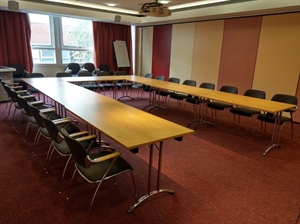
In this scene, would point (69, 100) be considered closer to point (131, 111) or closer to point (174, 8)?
point (131, 111)

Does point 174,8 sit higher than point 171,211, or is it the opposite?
point 174,8

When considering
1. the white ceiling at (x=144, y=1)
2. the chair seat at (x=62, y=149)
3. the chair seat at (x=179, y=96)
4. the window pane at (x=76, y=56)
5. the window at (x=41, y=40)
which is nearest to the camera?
the chair seat at (x=62, y=149)

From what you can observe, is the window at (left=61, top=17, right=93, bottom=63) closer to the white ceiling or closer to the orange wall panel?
the white ceiling

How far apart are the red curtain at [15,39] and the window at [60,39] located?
0.44 metres

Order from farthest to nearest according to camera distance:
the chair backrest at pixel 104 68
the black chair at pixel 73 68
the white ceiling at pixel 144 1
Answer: the chair backrest at pixel 104 68, the black chair at pixel 73 68, the white ceiling at pixel 144 1

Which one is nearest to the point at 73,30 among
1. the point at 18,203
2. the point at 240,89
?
the point at 240,89

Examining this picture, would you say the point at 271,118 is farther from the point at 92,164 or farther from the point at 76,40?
the point at 76,40

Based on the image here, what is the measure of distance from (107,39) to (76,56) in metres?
1.27

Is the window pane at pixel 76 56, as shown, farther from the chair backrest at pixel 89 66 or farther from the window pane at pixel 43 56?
the chair backrest at pixel 89 66

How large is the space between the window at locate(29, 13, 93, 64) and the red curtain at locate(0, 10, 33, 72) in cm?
44

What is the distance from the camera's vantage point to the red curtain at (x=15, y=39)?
20.6ft

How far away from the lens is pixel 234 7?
5094 millimetres

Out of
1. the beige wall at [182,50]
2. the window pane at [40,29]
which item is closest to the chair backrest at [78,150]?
the beige wall at [182,50]

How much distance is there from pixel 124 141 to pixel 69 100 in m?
1.68
